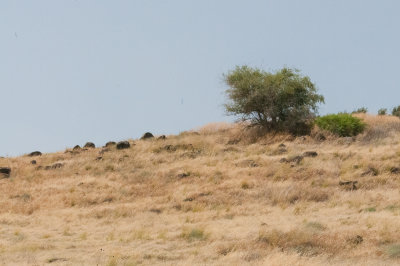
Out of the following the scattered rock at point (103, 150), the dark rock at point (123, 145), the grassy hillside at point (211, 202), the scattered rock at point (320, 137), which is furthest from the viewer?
the dark rock at point (123, 145)

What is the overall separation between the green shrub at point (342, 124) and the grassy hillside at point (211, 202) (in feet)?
2.65

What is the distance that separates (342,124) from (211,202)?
17.4 m

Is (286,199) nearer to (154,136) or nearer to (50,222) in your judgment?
(50,222)

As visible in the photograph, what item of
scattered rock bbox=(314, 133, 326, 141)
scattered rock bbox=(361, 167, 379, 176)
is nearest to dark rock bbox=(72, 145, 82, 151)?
scattered rock bbox=(314, 133, 326, 141)

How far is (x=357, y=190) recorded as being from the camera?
72.0 ft

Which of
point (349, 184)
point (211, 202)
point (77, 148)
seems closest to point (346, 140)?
point (349, 184)

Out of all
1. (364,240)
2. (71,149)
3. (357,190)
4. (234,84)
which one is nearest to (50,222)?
(364,240)

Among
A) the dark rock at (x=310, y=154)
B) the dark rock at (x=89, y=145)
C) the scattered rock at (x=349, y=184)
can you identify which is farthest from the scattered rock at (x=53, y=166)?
the scattered rock at (x=349, y=184)

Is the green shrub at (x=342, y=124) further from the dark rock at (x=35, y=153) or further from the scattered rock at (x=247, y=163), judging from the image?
the dark rock at (x=35, y=153)

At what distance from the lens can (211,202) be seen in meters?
21.1

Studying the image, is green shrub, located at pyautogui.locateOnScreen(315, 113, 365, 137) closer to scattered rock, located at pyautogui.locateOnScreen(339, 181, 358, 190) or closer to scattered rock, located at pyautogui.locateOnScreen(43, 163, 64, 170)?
scattered rock, located at pyautogui.locateOnScreen(339, 181, 358, 190)

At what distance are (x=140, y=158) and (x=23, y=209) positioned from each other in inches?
428

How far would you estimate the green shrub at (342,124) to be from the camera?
3522cm

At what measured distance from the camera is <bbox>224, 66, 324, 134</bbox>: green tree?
119ft
